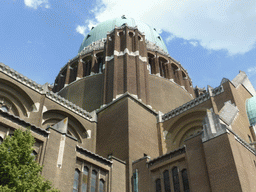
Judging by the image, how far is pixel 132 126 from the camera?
979 inches

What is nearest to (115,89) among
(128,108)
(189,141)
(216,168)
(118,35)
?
(128,108)

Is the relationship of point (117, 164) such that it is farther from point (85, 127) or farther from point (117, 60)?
point (117, 60)

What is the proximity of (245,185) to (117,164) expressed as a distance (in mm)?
9427

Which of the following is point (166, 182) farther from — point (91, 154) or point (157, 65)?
point (157, 65)

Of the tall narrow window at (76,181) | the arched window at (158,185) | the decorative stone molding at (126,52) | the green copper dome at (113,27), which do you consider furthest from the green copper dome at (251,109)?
the green copper dome at (113,27)

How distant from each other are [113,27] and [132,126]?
2513 centimetres

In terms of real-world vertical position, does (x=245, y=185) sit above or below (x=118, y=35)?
below

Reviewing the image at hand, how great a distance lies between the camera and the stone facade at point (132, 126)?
17188 millimetres

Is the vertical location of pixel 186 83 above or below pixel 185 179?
above

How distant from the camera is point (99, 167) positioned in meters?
20.6

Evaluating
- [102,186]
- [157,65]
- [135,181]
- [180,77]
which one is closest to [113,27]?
[157,65]

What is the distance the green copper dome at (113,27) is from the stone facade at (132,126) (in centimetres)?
684

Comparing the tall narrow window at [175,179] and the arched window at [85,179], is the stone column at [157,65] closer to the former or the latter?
the tall narrow window at [175,179]


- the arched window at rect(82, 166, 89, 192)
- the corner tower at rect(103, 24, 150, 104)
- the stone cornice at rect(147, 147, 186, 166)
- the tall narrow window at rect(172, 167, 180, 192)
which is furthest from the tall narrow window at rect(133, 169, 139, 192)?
the corner tower at rect(103, 24, 150, 104)
